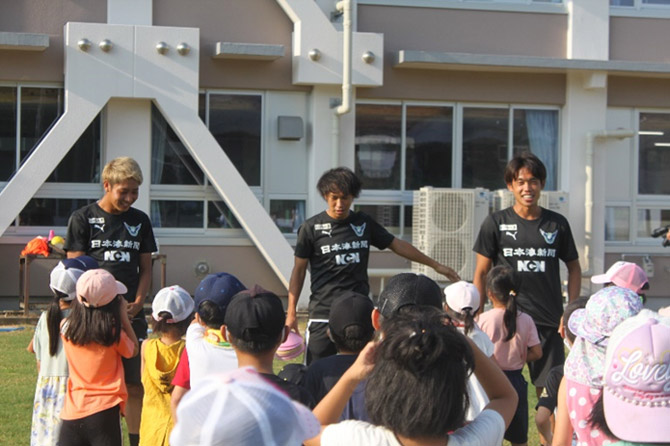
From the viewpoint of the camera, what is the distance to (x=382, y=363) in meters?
2.79

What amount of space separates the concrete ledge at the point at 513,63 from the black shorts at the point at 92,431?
9.67m

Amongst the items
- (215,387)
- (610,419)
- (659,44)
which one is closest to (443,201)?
(659,44)

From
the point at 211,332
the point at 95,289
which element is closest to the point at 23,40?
the point at 95,289

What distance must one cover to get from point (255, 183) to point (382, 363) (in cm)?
1171

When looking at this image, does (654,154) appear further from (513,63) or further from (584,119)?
(513,63)

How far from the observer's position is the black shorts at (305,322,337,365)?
6270mm

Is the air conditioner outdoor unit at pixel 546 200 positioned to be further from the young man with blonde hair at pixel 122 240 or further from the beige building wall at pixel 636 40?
the young man with blonde hair at pixel 122 240

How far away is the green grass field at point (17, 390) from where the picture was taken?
7.14 meters

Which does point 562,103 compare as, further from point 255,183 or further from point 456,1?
point 255,183

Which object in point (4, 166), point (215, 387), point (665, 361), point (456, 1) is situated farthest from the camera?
point (456, 1)

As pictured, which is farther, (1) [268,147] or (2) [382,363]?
(1) [268,147]

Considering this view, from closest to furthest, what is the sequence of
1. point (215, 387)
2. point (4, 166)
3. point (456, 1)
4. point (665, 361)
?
point (215, 387)
point (665, 361)
point (4, 166)
point (456, 1)

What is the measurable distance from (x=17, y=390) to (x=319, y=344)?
376 cm

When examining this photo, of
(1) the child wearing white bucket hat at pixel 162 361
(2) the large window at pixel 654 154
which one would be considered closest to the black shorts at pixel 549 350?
(1) the child wearing white bucket hat at pixel 162 361
